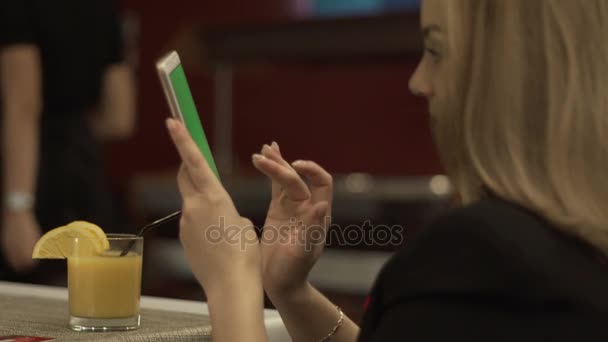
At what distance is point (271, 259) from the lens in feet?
4.02

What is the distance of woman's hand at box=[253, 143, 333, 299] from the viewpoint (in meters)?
1.19

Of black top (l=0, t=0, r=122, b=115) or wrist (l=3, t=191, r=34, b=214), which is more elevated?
black top (l=0, t=0, r=122, b=115)

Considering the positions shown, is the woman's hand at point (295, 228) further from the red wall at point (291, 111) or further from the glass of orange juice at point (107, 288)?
→ the red wall at point (291, 111)

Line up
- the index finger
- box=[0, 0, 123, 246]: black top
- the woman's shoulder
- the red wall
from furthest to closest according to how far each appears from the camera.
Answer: the red wall < box=[0, 0, 123, 246]: black top < the index finger < the woman's shoulder

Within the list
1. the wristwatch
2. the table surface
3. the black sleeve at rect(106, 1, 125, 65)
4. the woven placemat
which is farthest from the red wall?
the woven placemat

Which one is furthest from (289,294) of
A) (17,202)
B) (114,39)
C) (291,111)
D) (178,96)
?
(291,111)

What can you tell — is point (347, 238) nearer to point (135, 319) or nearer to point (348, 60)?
point (348, 60)

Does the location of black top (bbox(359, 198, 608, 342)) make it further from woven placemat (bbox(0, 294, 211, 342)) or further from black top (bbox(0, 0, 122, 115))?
black top (bbox(0, 0, 122, 115))

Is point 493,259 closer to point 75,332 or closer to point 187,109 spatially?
point 187,109

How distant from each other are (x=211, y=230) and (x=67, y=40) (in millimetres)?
1408

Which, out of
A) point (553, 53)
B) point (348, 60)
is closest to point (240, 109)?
point (348, 60)

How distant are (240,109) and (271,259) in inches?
158

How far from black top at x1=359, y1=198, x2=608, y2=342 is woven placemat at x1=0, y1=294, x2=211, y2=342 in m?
0.28

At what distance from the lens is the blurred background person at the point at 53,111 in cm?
224
